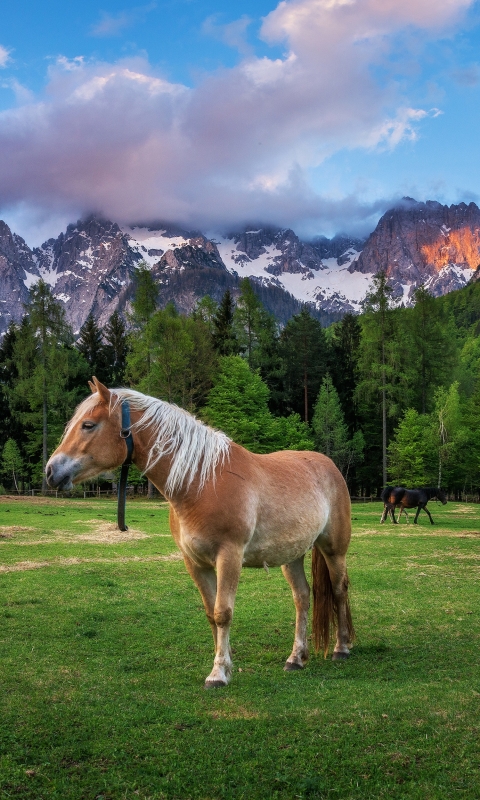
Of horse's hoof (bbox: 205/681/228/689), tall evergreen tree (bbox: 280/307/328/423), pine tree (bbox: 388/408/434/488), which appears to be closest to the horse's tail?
horse's hoof (bbox: 205/681/228/689)

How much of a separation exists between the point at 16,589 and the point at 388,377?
139ft

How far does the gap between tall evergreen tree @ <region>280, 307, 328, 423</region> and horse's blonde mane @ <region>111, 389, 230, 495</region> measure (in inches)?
1925

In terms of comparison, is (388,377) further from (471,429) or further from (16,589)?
(16,589)

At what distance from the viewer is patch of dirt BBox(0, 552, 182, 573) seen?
11922 mm

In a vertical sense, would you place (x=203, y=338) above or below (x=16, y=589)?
above

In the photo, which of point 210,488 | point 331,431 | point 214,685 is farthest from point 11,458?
point 214,685

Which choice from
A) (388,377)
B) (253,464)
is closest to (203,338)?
(388,377)

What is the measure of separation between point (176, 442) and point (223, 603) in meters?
1.59

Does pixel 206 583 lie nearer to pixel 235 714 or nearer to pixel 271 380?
pixel 235 714

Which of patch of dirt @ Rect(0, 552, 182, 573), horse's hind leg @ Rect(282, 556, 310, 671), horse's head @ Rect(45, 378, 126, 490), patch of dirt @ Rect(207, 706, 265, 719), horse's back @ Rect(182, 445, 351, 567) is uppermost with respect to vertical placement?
horse's head @ Rect(45, 378, 126, 490)

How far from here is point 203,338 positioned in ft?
157

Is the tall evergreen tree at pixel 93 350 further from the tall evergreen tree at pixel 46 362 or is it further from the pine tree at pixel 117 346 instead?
the tall evergreen tree at pixel 46 362

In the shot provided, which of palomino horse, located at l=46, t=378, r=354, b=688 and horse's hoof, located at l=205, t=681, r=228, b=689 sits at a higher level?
palomino horse, located at l=46, t=378, r=354, b=688

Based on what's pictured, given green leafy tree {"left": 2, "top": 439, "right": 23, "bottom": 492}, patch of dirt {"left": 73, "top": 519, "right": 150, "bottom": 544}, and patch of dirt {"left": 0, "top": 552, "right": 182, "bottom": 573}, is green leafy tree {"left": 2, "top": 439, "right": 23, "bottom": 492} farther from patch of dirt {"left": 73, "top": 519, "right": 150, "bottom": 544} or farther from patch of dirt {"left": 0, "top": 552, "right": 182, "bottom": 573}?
patch of dirt {"left": 0, "top": 552, "right": 182, "bottom": 573}
